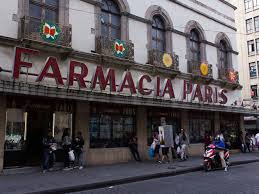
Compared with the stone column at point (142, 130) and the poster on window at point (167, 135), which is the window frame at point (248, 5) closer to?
the stone column at point (142, 130)

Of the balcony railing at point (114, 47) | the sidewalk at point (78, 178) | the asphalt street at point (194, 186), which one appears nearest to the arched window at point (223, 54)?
the balcony railing at point (114, 47)

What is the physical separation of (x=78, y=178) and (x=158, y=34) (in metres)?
12.0

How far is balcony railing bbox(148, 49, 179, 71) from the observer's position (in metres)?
18.9

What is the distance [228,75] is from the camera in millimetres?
24922

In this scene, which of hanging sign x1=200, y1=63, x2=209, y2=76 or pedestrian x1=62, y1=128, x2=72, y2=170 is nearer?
pedestrian x1=62, y1=128, x2=72, y2=170

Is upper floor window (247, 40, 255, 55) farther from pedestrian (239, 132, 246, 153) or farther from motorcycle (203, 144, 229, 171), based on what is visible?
motorcycle (203, 144, 229, 171)

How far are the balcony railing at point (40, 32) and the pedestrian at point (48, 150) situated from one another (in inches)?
158

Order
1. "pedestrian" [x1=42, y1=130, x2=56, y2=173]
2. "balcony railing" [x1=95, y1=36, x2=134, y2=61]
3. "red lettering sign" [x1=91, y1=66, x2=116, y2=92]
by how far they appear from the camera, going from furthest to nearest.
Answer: "balcony railing" [x1=95, y1=36, x2=134, y2=61] → "red lettering sign" [x1=91, y1=66, x2=116, y2=92] → "pedestrian" [x1=42, y1=130, x2=56, y2=173]

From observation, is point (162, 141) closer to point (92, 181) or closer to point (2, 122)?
Result: point (92, 181)

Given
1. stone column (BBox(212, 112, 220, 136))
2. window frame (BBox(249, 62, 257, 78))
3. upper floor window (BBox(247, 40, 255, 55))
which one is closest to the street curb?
stone column (BBox(212, 112, 220, 136))

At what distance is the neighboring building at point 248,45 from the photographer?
152ft

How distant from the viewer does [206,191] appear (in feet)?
31.0

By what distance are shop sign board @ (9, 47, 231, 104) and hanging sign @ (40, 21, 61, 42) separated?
1.20 metres

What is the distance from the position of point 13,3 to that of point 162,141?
958 cm
